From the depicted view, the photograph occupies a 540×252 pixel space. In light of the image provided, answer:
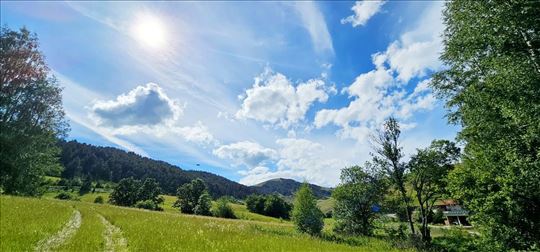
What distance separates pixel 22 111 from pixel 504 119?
5074cm

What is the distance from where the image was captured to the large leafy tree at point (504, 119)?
52.1 ft

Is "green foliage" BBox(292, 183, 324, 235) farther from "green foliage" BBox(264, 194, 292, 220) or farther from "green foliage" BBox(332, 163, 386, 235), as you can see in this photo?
"green foliage" BBox(264, 194, 292, 220)

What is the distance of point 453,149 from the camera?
4250cm

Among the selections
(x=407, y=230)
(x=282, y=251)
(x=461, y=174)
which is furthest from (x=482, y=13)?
(x=407, y=230)

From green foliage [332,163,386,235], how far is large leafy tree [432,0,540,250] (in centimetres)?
2854

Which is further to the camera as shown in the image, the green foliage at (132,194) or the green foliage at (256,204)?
the green foliage at (256,204)

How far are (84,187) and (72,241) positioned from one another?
169899mm

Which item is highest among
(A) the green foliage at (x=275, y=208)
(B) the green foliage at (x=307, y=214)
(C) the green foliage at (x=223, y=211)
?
(A) the green foliage at (x=275, y=208)

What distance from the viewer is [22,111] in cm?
4066

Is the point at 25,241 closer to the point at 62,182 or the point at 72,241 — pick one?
the point at 72,241

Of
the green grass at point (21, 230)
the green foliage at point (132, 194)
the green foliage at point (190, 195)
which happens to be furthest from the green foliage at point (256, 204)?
the green grass at point (21, 230)

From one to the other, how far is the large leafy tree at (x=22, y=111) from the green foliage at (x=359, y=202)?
145 feet

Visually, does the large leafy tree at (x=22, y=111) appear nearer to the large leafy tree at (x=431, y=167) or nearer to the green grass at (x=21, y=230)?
the green grass at (x=21, y=230)

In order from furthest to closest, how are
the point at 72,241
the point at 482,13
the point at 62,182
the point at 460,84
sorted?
1. the point at 62,182
2. the point at 460,84
3. the point at 482,13
4. the point at 72,241
